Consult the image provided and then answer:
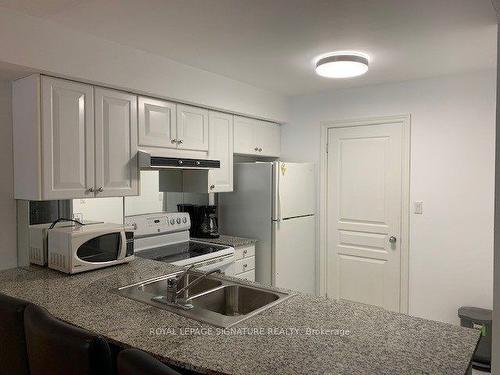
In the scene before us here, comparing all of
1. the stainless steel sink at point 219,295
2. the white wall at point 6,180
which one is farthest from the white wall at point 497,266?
the white wall at point 6,180

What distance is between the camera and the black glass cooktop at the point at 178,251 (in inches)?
112

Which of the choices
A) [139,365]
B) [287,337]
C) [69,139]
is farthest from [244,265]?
[139,365]

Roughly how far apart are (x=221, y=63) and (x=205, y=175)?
0.96 m

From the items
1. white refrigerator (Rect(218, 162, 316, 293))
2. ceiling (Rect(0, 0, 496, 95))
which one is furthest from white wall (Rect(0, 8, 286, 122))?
white refrigerator (Rect(218, 162, 316, 293))

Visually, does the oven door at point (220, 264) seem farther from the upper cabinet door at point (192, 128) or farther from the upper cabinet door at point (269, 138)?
the upper cabinet door at point (269, 138)

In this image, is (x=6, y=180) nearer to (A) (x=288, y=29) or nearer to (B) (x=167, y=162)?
(B) (x=167, y=162)

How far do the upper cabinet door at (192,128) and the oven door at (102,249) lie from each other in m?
0.93

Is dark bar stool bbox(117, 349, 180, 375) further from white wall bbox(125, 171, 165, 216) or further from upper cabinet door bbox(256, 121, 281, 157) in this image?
upper cabinet door bbox(256, 121, 281, 157)

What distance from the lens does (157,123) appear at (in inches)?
113

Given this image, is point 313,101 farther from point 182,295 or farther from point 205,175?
point 182,295

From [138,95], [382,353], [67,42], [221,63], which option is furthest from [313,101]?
[382,353]

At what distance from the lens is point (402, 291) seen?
11.5ft

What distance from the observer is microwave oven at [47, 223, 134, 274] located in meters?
2.23

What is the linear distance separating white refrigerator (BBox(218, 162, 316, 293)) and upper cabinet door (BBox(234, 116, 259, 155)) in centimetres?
18
